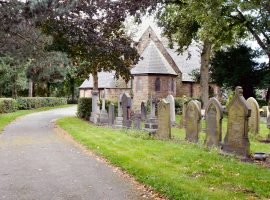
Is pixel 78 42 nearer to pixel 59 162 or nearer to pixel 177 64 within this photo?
pixel 59 162

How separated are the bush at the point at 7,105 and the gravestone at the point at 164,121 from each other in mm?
21966

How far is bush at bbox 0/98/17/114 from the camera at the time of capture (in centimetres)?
3442

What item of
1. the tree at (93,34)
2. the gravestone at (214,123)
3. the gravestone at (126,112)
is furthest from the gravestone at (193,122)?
the tree at (93,34)

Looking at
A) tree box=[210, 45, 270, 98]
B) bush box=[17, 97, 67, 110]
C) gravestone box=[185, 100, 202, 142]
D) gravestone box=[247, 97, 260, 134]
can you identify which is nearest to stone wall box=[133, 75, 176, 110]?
tree box=[210, 45, 270, 98]

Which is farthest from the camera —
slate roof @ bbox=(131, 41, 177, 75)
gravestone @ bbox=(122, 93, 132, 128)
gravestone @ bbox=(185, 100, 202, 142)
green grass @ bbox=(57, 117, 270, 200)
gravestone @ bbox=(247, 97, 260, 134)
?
slate roof @ bbox=(131, 41, 177, 75)

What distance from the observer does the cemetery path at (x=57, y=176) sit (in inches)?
300

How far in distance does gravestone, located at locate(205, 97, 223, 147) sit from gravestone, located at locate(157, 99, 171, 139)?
8.04 ft

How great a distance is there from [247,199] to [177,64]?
142 ft

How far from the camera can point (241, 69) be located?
36.7 meters

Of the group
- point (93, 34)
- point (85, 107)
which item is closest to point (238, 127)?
point (93, 34)

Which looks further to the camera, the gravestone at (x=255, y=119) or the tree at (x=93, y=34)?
the tree at (x=93, y=34)

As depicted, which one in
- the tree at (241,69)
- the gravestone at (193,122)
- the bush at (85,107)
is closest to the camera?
the gravestone at (193,122)

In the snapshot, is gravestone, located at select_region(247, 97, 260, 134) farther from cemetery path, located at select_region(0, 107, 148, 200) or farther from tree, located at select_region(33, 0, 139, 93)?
tree, located at select_region(33, 0, 139, 93)

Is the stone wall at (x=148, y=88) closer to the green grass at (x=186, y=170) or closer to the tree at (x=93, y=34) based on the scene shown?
the tree at (x=93, y=34)
